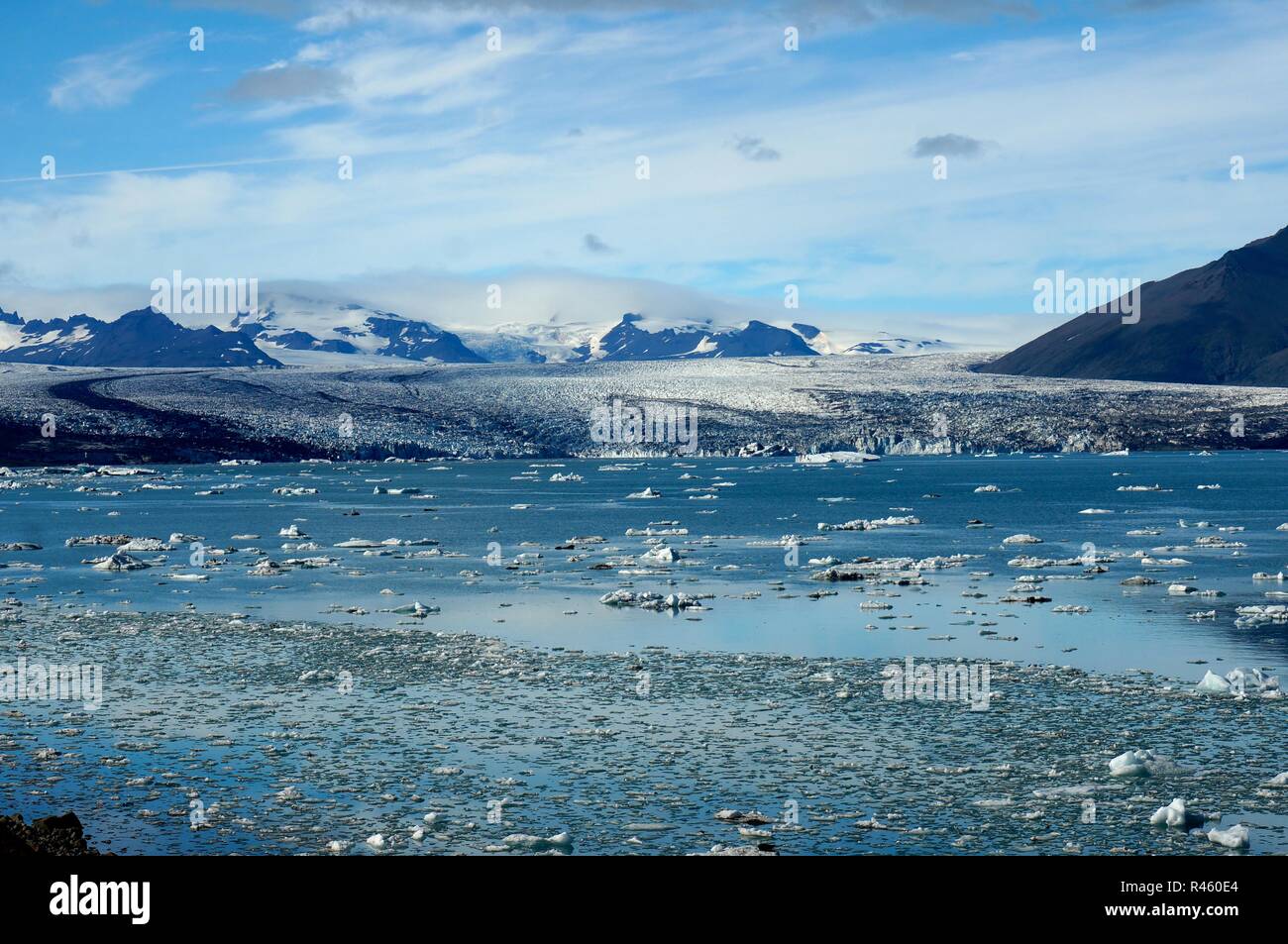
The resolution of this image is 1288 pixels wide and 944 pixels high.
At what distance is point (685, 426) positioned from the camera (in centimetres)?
13750

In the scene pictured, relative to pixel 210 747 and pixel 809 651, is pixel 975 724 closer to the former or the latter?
pixel 809 651

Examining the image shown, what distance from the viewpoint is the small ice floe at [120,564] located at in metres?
35.8

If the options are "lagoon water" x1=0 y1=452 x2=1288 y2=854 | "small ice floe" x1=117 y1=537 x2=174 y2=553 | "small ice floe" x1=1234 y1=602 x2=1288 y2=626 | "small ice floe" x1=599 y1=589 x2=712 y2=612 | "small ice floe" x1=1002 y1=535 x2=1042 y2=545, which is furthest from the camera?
"small ice floe" x1=117 y1=537 x2=174 y2=553

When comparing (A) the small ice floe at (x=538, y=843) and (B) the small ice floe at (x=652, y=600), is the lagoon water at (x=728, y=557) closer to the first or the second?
(B) the small ice floe at (x=652, y=600)

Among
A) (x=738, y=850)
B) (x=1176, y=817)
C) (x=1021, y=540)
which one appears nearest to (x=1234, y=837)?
(x=1176, y=817)

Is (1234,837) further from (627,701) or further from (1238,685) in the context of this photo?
(627,701)

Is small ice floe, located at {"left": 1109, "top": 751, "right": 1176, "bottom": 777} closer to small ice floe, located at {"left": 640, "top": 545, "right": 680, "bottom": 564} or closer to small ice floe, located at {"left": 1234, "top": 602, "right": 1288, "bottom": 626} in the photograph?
small ice floe, located at {"left": 1234, "top": 602, "right": 1288, "bottom": 626}

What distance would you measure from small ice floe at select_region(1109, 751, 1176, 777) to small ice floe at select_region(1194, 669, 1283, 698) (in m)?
4.38

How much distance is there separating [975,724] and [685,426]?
121m

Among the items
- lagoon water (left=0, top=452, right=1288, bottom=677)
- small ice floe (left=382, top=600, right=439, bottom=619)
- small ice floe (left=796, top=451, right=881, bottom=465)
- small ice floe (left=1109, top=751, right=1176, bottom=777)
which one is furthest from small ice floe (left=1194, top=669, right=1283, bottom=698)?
small ice floe (left=796, top=451, right=881, bottom=465)

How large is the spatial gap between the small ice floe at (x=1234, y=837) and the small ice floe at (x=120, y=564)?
31.3 m

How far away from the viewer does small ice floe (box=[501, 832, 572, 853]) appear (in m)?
11.6
